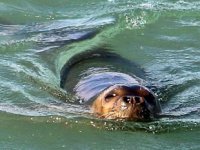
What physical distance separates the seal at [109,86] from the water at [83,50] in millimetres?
108

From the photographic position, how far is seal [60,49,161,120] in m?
5.49

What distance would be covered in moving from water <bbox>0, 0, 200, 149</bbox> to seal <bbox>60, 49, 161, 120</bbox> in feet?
0.36

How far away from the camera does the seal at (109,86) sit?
18.0 ft

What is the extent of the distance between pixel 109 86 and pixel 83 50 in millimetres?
2642

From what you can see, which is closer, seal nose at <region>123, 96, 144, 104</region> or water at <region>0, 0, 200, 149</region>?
seal nose at <region>123, 96, 144, 104</region>

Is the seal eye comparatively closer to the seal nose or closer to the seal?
the seal

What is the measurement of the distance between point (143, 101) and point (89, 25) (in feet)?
15.6

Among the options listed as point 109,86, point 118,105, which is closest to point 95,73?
point 109,86

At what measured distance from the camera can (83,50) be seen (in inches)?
343

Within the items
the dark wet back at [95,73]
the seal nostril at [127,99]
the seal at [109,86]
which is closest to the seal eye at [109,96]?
the seal at [109,86]

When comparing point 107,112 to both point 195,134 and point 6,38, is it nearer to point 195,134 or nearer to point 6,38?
point 195,134

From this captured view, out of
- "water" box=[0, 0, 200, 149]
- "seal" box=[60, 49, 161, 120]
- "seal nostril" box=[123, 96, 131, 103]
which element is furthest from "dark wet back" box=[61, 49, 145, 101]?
"seal nostril" box=[123, 96, 131, 103]

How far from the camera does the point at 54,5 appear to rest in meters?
11.6

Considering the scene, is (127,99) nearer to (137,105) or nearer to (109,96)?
(137,105)
